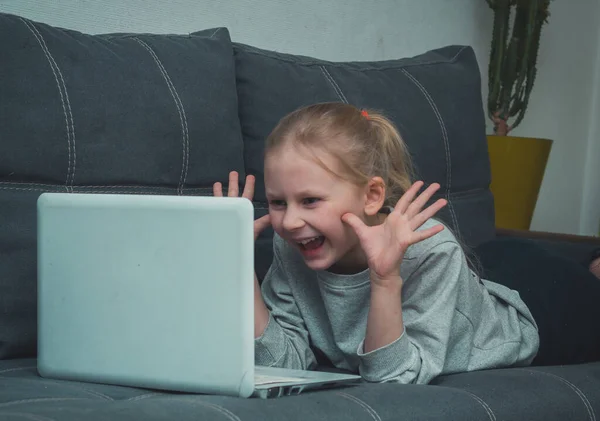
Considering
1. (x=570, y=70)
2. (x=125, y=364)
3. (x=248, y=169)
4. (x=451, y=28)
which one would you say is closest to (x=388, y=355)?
(x=125, y=364)

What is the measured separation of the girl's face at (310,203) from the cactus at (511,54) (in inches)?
64.8

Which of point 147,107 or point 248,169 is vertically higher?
point 147,107

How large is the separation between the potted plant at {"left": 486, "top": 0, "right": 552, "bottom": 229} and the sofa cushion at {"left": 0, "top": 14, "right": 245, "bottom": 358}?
4.05 feet

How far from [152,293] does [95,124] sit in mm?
470

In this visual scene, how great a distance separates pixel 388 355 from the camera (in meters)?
1.35

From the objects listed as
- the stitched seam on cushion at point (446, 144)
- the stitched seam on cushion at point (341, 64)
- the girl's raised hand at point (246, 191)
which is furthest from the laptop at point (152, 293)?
the stitched seam on cushion at point (446, 144)

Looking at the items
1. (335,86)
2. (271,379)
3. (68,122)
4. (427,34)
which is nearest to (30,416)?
(271,379)

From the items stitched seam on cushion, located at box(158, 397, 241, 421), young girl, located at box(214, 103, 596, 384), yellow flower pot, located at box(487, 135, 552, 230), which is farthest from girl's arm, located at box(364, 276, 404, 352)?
yellow flower pot, located at box(487, 135, 552, 230)

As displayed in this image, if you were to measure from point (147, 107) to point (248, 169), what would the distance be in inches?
10.8

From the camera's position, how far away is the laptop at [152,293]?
1102mm

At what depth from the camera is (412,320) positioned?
1429mm

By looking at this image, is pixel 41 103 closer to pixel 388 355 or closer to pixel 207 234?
pixel 207 234

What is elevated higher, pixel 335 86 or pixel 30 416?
pixel 335 86

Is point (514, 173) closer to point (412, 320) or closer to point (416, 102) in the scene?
point (416, 102)
